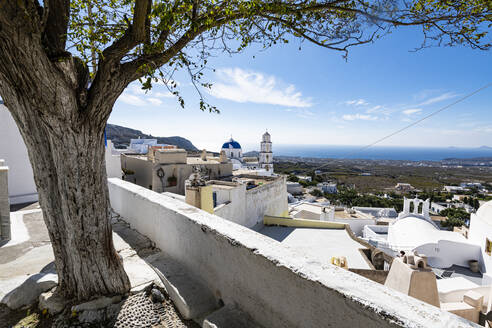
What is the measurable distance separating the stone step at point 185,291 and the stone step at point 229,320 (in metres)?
0.31

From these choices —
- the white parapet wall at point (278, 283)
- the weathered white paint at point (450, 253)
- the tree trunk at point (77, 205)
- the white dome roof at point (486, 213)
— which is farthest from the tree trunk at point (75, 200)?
the weathered white paint at point (450, 253)

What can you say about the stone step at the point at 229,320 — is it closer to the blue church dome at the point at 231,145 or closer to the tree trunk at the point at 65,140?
the tree trunk at the point at 65,140

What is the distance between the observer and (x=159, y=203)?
11.5 feet

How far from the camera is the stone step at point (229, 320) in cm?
204

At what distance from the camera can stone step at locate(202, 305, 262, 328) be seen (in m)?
2.04

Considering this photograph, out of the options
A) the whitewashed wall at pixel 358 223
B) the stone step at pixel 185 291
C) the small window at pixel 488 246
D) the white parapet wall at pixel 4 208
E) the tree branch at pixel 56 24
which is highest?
the tree branch at pixel 56 24

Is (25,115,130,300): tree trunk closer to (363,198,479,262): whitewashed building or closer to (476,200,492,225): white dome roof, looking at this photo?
(363,198,479,262): whitewashed building

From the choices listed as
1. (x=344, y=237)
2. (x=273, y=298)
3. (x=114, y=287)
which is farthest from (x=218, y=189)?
(x=273, y=298)

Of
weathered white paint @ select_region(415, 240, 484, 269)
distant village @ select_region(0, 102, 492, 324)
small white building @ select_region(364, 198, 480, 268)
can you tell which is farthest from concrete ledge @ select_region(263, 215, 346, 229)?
weathered white paint @ select_region(415, 240, 484, 269)

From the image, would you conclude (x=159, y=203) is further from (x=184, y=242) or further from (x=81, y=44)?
(x=81, y=44)

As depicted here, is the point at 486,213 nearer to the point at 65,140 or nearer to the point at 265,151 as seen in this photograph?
the point at 65,140

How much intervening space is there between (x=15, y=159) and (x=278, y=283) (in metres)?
9.37

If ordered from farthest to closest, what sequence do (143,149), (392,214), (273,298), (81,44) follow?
(392,214)
(143,149)
(81,44)
(273,298)

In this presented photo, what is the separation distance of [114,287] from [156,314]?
508 mm
